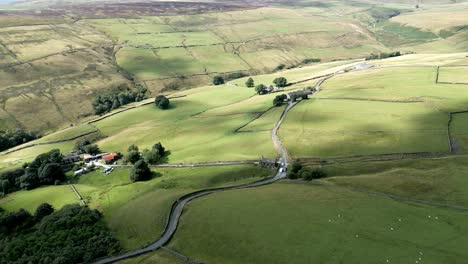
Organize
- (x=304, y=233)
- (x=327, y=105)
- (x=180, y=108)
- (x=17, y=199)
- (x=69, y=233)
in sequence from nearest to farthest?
(x=304, y=233), (x=69, y=233), (x=17, y=199), (x=327, y=105), (x=180, y=108)

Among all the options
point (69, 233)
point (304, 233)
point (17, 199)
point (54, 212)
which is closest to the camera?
point (304, 233)

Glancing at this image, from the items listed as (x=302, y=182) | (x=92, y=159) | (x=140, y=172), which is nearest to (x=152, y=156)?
(x=140, y=172)

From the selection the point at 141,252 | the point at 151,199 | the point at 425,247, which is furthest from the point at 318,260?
the point at 151,199

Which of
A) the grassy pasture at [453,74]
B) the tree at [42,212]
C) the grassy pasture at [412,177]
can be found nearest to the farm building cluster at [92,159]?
the tree at [42,212]

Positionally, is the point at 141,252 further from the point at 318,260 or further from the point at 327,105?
the point at 327,105

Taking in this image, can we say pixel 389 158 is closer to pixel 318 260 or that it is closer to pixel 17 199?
pixel 318 260

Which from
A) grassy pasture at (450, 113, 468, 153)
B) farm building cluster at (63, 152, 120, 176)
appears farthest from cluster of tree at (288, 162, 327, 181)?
farm building cluster at (63, 152, 120, 176)

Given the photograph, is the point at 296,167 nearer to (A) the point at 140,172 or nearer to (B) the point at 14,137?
(A) the point at 140,172

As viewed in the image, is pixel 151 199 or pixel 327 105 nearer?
pixel 151 199
